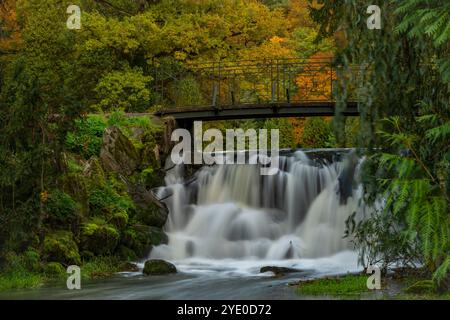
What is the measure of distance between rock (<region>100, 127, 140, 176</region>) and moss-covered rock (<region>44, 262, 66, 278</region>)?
201 inches

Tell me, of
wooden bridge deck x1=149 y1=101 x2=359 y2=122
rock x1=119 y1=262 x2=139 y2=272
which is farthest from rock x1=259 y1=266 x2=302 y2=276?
wooden bridge deck x1=149 y1=101 x2=359 y2=122

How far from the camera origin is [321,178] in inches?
768

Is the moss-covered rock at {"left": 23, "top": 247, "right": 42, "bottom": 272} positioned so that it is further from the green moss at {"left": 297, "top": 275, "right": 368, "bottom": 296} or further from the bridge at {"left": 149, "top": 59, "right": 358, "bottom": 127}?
the bridge at {"left": 149, "top": 59, "right": 358, "bottom": 127}

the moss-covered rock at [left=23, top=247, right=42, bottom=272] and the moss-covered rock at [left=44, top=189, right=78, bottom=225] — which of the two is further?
the moss-covered rock at [left=44, top=189, right=78, bottom=225]

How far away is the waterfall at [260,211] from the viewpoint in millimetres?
16875

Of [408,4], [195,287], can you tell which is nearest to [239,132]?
→ [195,287]

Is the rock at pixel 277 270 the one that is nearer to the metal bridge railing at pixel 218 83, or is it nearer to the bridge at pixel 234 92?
the bridge at pixel 234 92

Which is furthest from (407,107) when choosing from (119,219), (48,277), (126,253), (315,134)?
(315,134)

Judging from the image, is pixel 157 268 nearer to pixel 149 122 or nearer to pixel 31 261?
pixel 31 261

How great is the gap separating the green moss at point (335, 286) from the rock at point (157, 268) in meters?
3.20

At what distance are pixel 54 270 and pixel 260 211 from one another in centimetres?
688

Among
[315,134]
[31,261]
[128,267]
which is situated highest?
[315,134]

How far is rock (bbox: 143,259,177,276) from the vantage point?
551 inches

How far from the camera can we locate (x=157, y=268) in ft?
46.3
